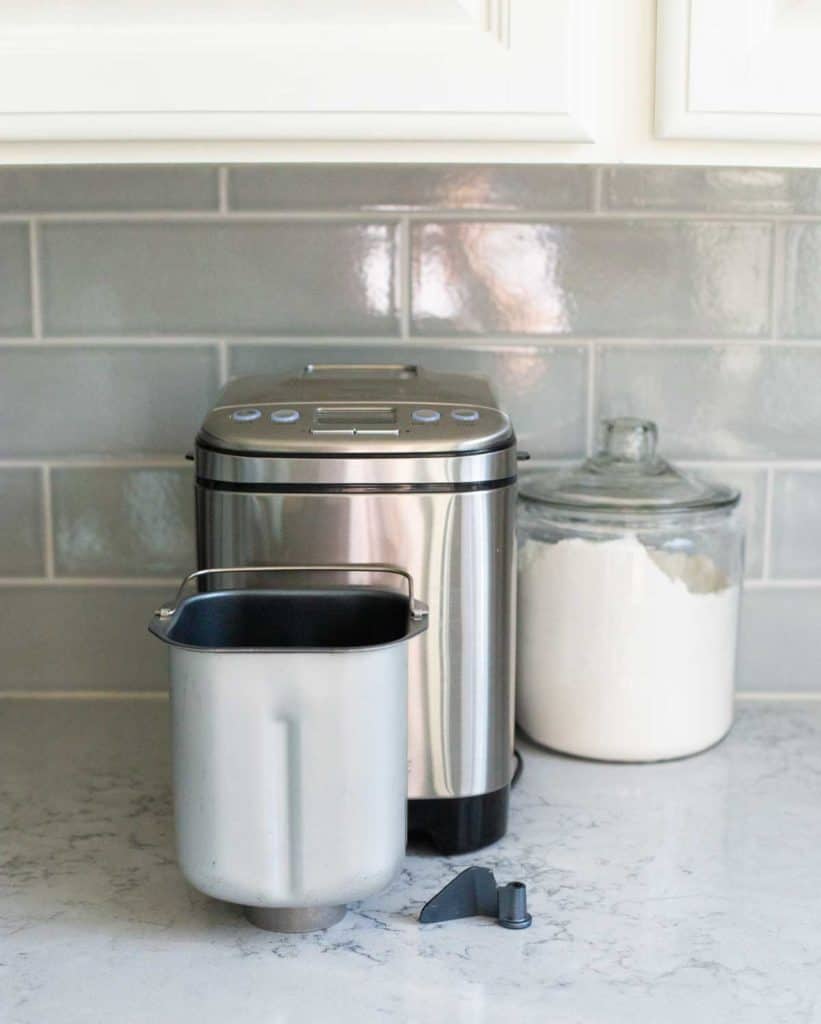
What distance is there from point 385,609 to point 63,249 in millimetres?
474

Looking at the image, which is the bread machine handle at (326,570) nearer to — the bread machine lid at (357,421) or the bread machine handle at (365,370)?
the bread machine lid at (357,421)

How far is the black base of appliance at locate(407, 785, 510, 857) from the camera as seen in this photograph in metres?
0.81

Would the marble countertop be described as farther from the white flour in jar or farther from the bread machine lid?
the bread machine lid

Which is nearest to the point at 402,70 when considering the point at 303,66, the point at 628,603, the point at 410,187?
the point at 303,66

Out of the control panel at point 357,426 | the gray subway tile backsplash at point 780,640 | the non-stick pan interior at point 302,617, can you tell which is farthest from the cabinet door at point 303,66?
the gray subway tile backsplash at point 780,640

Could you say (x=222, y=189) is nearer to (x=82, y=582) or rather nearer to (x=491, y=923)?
(x=82, y=582)

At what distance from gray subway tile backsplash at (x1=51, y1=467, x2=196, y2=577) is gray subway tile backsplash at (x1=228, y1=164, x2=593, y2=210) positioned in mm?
232

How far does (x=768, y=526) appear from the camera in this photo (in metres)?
1.09

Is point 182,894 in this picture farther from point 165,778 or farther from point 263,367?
point 263,367

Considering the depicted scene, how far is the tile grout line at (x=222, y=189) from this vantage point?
3.40ft

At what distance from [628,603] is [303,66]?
42 centimetres

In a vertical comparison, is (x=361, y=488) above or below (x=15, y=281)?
below

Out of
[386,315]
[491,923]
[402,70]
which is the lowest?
[491,923]

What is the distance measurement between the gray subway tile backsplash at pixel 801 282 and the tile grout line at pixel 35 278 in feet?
1.94
